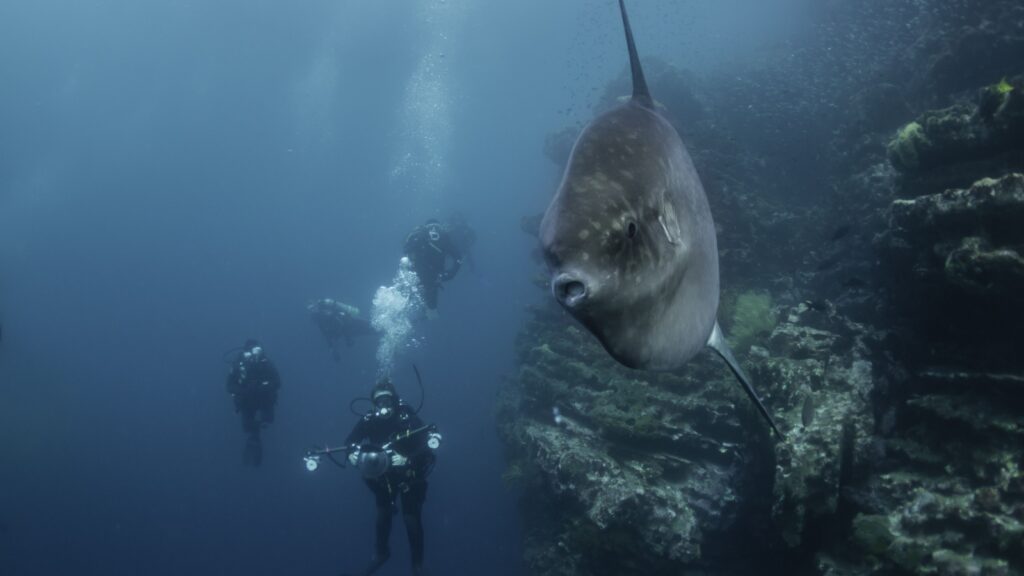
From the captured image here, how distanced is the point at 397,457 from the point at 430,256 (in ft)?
29.8

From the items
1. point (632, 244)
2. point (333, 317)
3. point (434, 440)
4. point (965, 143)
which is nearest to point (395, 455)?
point (434, 440)

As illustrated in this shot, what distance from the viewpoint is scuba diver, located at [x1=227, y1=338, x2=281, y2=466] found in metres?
16.4

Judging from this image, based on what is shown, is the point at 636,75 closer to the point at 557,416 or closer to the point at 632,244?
the point at 632,244

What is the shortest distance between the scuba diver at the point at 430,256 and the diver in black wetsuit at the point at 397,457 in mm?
6892

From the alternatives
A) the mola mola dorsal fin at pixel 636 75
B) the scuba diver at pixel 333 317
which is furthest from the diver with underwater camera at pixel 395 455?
the scuba diver at pixel 333 317

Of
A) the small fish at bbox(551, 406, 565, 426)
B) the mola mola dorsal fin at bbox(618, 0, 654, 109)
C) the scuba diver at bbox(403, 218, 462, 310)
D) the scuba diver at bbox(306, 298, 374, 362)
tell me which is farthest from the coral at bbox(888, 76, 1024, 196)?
the scuba diver at bbox(306, 298, 374, 362)

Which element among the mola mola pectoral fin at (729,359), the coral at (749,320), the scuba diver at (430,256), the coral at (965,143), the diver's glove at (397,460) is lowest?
the mola mola pectoral fin at (729,359)

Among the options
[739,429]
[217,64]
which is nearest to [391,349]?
[739,429]

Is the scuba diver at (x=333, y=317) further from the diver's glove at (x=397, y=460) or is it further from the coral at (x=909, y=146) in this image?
the coral at (x=909, y=146)

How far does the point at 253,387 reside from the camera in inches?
644

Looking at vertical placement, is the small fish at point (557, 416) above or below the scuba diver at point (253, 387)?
below

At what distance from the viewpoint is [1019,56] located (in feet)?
34.6

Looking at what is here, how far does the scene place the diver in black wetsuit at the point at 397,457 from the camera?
999 centimetres

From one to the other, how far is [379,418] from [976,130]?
36.5ft
